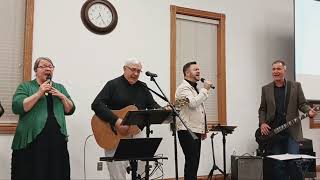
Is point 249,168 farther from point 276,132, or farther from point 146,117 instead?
point 146,117

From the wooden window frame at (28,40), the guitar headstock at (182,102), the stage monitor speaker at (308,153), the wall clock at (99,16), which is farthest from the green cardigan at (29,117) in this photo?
the stage monitor speaker at (308,153)

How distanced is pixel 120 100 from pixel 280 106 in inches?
66.9

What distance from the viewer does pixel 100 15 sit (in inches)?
182

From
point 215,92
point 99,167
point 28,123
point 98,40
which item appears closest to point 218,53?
point 215,92

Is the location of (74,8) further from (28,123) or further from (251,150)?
(251,150)

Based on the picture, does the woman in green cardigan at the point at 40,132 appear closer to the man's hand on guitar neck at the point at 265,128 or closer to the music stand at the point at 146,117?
the music stand at the point at 146,117

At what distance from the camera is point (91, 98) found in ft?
14.8

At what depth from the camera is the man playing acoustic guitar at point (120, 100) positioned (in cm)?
355

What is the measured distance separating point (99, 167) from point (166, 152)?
961mm

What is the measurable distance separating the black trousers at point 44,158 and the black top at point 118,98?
1.41 ft

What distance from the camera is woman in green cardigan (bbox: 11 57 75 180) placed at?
3188 mm

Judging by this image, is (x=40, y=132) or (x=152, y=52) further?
(x=152, y=52)

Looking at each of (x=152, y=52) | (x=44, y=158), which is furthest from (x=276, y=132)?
(x=44, y=158)

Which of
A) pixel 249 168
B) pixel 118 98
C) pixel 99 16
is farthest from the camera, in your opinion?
pixel 249 168
